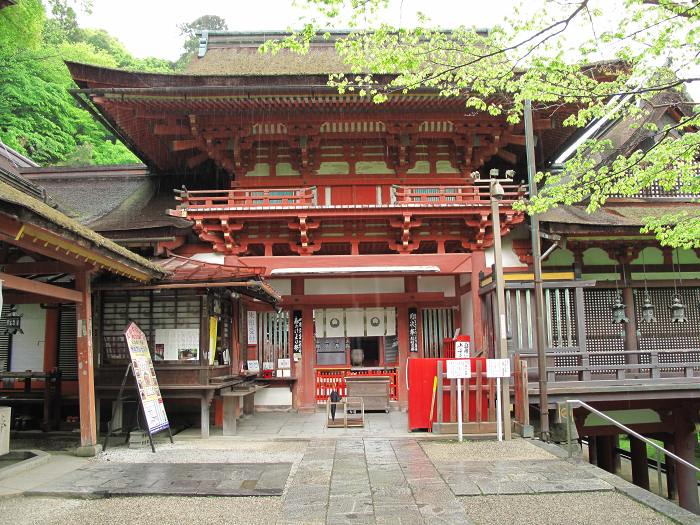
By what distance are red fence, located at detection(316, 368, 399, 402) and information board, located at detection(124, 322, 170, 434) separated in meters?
4.87

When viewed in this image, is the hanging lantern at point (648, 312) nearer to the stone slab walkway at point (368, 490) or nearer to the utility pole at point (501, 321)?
the utility pole at point (501, 321)

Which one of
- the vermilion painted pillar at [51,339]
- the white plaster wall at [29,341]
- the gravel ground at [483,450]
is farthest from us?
the white plaster wall at [29,341]

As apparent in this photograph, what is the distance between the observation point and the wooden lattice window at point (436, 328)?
13.5 m

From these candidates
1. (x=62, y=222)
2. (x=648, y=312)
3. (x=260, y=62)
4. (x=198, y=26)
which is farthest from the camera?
(x=198, y=26)

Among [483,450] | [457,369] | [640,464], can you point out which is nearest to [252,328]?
[457,369]

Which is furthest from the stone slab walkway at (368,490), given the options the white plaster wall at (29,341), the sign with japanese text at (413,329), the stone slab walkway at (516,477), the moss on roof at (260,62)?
the moss on roof at (260,62)


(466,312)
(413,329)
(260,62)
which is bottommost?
(413,329)

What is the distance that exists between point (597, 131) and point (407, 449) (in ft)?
37.5

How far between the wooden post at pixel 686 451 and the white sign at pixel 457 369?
5984 mm

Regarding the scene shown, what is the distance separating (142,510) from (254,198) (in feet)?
23.5

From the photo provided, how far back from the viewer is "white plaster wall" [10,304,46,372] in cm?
1247

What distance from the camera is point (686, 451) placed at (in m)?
11.8

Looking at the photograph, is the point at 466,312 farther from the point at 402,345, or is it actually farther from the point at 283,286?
the point at 283,286

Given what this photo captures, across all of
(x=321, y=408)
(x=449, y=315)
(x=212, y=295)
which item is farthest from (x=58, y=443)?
(x=449, y=315)
